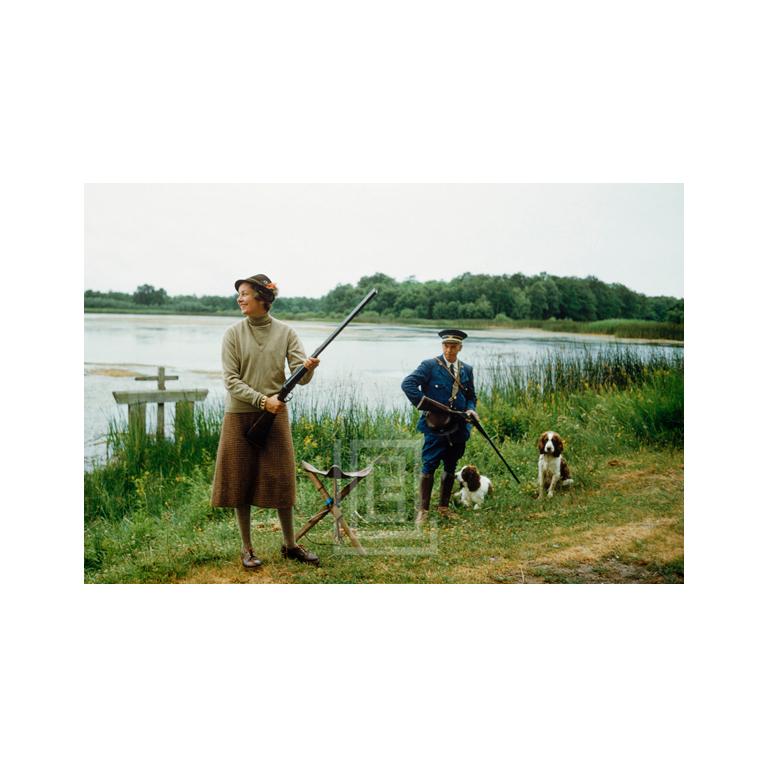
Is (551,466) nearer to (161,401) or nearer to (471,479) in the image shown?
(471,479)

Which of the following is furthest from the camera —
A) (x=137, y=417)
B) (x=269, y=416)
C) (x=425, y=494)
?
(x=137, y=417)

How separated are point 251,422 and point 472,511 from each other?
2.05m

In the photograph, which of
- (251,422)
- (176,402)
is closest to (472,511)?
(251,422)

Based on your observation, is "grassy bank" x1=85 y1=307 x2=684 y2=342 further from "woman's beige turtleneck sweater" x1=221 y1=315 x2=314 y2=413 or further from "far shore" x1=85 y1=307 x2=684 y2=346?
"woman's beige turtleneck sweater" x1=221 y1=315 x2=314 y2=413

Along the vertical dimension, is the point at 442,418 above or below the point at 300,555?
above

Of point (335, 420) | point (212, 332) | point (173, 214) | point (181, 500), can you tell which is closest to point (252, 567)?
point (181, 500)

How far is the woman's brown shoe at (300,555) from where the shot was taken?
601cm

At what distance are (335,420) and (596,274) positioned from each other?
8.88 feet

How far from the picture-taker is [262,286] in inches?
237

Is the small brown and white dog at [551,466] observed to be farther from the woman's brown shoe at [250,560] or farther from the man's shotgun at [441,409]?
the woman's brown shoe at [250,560]

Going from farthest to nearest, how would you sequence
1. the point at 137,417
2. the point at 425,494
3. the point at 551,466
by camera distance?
the point at 137,417 → the point at 551,466 → the point at 425,494

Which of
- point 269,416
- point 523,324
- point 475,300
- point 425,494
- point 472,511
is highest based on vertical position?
point 475,300

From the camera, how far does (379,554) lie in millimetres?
6102

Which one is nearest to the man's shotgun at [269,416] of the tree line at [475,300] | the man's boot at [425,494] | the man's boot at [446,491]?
the tree line at [475,300]
